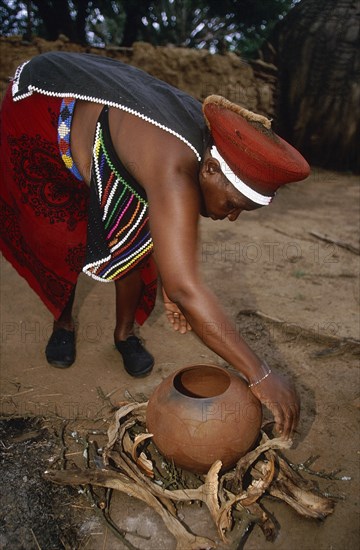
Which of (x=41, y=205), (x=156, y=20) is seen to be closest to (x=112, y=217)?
(x=41, y=205)

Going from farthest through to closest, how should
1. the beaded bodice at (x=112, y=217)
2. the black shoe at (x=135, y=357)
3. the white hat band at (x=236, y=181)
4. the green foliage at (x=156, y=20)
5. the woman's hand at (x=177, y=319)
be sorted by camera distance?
the green foliage at (x=156, y=20)
the black shoe at (x=135, y=357)
the woman's hand at (x=177, y=319)
the beaded bodice at (x=112, y=217)
the white hat band at (x=236, y=181)

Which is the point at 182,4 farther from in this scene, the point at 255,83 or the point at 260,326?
the point at 260,326

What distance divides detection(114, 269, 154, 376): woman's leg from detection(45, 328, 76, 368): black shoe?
0.28 metres

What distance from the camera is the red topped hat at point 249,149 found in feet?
5.50

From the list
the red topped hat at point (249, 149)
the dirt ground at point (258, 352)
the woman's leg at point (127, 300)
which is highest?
the red topped hat at point (249, 149)

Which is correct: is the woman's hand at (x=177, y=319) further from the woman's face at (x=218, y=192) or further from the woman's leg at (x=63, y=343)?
the woman's leg at (x=63, y=343)

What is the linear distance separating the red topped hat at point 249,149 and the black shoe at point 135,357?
1511mm

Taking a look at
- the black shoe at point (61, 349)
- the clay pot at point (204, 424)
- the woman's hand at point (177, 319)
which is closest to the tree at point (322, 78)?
the black shoe at point (61, 349)

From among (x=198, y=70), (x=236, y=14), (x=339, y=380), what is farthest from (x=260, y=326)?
(x=236, y=14)

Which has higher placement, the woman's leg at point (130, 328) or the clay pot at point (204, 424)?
the clay pot at point (204, 424)

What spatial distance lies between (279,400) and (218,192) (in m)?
0.78

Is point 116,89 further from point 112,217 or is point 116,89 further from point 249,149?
point 249,149

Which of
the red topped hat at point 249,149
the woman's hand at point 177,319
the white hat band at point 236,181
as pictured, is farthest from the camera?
the woman's hand at point 177,319

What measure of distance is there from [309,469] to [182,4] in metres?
15.5
